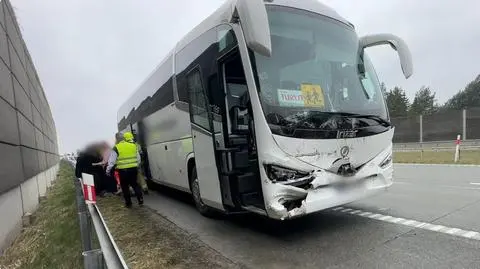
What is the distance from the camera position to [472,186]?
353 inches

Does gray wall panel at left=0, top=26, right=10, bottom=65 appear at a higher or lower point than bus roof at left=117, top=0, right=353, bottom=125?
higher

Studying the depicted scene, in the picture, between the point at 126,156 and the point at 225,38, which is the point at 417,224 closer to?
the point at 225,38

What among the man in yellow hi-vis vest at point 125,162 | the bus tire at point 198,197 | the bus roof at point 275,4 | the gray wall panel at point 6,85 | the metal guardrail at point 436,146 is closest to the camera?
the bus roof at point 275,4

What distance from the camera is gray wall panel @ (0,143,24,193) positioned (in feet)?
21.2

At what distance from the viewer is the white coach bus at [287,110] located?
4.71 meters

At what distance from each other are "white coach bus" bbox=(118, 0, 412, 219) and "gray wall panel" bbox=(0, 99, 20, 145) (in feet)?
11.5

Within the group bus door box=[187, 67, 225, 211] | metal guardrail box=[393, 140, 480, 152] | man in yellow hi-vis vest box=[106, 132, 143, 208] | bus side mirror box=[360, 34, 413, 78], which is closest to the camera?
bus door box=[187, 67, 225, 211]

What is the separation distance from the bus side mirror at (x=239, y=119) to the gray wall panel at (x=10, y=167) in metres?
3.96

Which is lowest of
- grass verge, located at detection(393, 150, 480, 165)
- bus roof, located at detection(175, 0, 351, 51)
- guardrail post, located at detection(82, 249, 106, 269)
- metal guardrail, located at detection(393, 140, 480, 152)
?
metal guardrail, located at detection(393, 140, 480, 152)

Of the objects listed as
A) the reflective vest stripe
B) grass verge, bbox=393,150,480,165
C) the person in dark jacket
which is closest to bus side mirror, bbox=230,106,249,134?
the reflective vest stripe

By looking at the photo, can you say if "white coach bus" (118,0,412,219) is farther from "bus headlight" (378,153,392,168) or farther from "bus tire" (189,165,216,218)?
"bus tire" (189,165,216,218)

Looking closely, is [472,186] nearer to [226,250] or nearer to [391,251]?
[391,251]

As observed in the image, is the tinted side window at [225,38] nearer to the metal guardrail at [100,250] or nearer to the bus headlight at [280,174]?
the bus headlight at [280,174]

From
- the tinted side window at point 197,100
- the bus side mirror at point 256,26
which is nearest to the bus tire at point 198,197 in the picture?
the tinted side window at point 197,100
